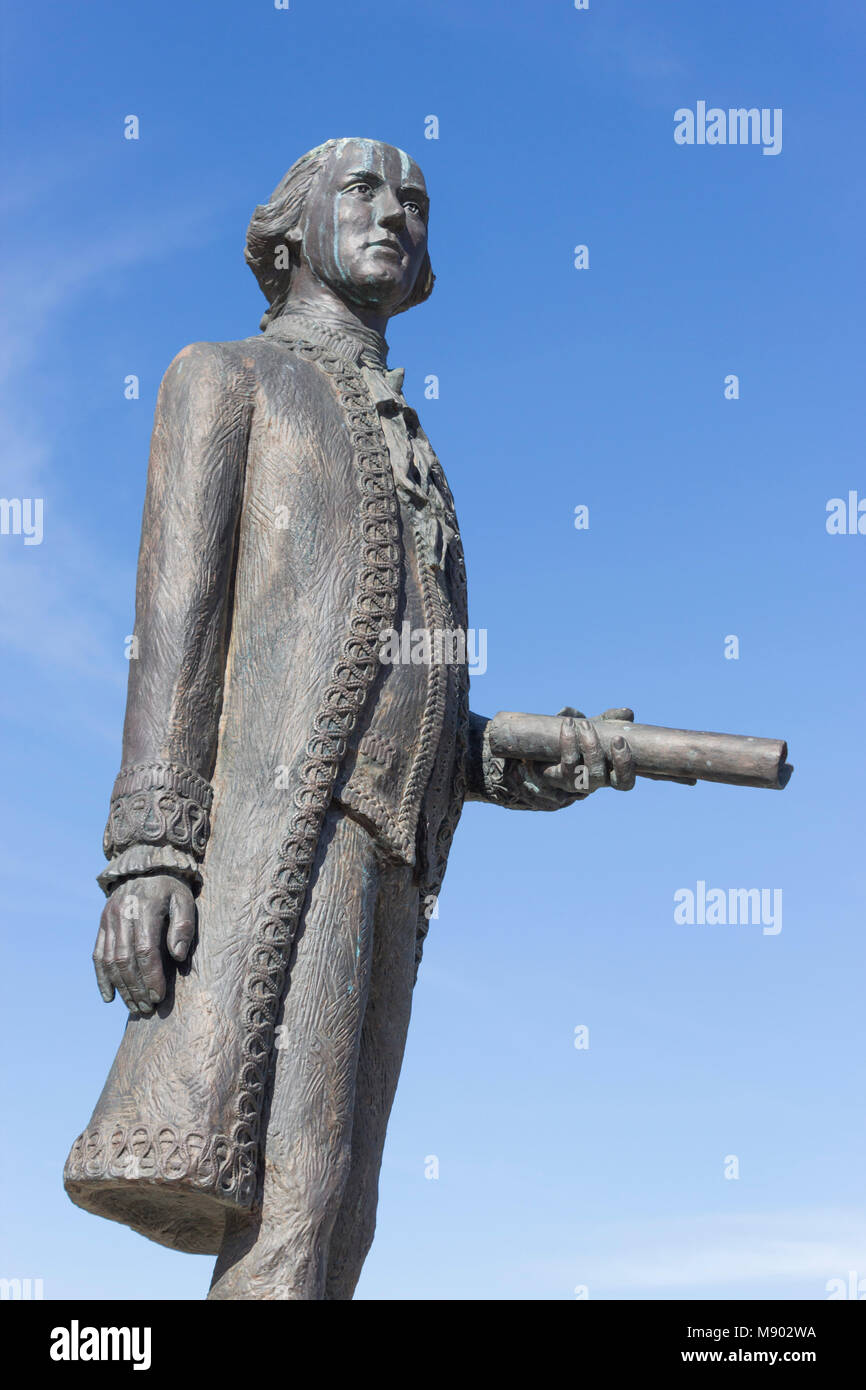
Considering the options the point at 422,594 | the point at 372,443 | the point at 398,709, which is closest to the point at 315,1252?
the point at 398,709

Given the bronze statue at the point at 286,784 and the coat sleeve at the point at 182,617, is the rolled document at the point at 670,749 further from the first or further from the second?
the coat sleeve at the point at 182,617

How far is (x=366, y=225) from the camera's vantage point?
813 cm

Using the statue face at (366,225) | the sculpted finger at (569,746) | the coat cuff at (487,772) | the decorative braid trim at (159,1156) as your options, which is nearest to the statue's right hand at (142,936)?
the decorative braid trim at (159,1156)

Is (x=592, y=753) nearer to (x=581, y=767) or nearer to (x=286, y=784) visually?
(x=581, y=767)

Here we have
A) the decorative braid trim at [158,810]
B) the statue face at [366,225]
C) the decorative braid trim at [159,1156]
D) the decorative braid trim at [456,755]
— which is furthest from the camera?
the statue face at [366,225]

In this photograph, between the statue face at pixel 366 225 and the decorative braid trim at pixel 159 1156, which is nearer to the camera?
the decorative braid trim at pixel 159 1156

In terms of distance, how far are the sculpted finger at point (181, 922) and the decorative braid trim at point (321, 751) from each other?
0.73 feet

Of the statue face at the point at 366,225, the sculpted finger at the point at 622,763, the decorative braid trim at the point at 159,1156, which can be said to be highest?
the statue face at the point at 366,225

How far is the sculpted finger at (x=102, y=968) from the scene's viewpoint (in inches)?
266

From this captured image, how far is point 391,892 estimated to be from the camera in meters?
7.30

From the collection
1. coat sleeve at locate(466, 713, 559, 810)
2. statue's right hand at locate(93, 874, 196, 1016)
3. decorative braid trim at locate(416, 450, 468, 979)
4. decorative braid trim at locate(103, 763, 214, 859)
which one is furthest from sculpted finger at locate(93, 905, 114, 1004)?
coat sleeve at locate(466, 713, 559, 810)

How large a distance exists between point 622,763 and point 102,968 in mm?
2156

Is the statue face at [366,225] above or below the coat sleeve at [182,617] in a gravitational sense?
above
